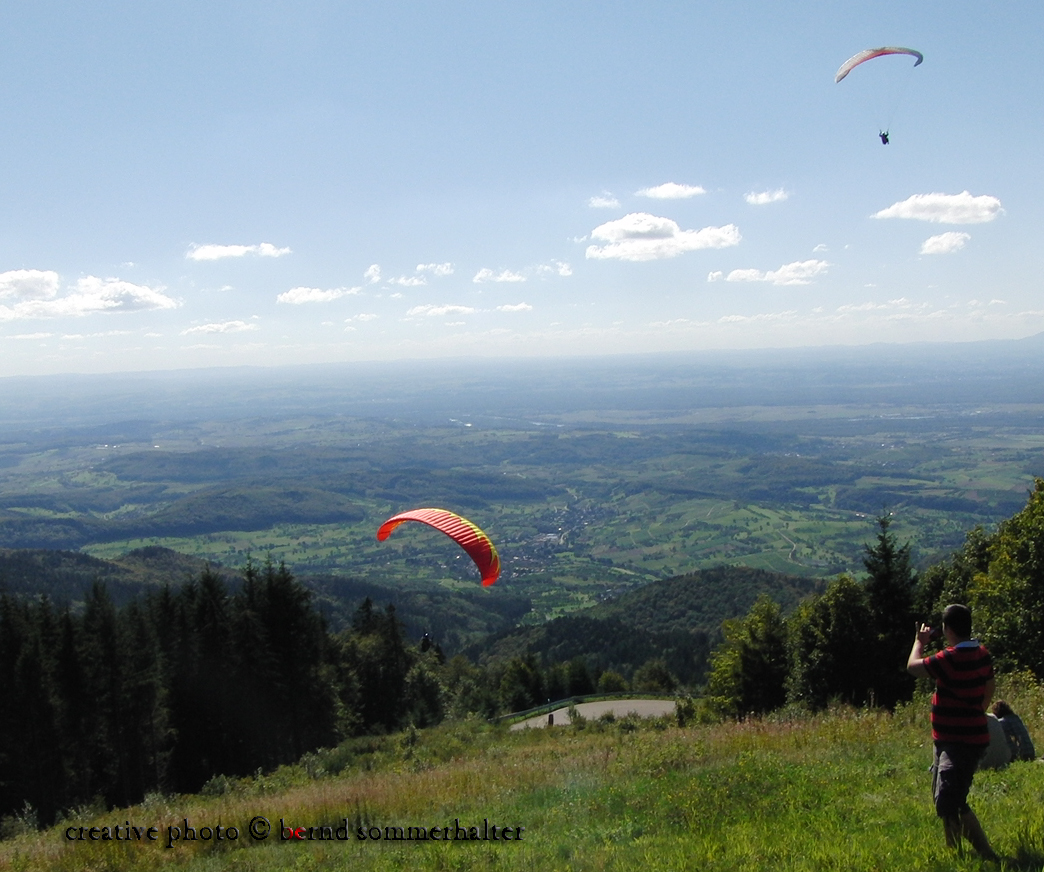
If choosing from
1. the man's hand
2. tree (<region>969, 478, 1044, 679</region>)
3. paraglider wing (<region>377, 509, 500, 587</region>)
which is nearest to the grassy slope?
the man's hand

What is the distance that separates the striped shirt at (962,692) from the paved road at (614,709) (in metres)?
25.4

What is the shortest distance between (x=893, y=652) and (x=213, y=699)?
24.1 m

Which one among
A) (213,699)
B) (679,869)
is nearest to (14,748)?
(213,699)

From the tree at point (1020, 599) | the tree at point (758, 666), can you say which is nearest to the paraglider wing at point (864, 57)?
the tree at point (1020, 599)

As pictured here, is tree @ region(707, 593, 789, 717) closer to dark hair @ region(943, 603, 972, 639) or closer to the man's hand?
the man's hand

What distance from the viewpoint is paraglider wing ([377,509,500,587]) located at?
45.8 ft

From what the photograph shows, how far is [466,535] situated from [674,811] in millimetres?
7830

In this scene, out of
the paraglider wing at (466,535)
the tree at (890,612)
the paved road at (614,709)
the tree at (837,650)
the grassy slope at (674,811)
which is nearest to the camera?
the grassy slope at (674,811)

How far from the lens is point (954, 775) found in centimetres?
519

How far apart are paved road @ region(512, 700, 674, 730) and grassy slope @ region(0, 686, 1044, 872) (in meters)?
17.8

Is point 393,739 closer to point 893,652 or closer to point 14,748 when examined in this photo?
point 14,748

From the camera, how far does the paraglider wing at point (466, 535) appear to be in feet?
45.8

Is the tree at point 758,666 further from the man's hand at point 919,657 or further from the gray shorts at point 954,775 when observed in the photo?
the man's hand at point 919,657

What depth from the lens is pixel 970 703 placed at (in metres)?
5.15
